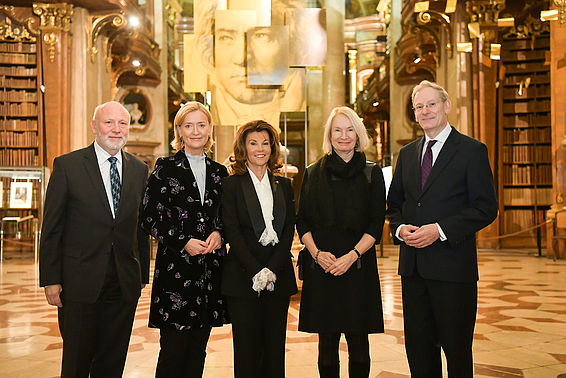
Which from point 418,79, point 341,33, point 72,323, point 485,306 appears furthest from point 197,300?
point 418,79

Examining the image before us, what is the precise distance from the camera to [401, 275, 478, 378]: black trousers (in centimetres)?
251

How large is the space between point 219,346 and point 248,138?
1.91 meters

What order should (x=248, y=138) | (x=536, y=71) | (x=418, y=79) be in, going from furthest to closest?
1. (x=418, y=79)
2. (x=536, y=71)
3. (x=248, y=138)

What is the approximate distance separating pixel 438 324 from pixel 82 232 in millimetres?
1628

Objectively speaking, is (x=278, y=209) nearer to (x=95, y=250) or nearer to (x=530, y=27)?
(x=95, y=250)

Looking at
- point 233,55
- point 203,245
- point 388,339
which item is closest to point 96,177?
point 203,245

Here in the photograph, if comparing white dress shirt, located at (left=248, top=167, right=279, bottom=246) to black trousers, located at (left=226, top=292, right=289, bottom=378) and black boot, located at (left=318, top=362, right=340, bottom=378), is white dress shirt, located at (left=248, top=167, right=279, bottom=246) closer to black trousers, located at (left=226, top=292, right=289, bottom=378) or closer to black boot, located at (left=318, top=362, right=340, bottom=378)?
black trousers, located at (left=226, top=292, right=289, bottom=378)

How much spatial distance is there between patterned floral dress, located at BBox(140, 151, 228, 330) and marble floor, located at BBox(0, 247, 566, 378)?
34.5 inches

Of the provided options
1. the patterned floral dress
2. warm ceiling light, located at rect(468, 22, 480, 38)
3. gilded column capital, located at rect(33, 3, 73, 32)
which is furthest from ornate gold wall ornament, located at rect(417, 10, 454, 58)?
the patterned floral dress

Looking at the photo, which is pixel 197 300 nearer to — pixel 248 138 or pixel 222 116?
pixel 248 138

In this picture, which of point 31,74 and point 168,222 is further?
point 31,74

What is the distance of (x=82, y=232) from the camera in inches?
101

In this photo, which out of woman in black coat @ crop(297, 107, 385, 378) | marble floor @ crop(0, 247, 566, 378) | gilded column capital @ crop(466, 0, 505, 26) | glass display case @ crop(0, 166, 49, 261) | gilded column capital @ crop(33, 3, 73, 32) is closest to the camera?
woman in black coat @ crop(297, 107, 385, 378)

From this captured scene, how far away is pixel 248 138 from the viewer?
275 centimetres
